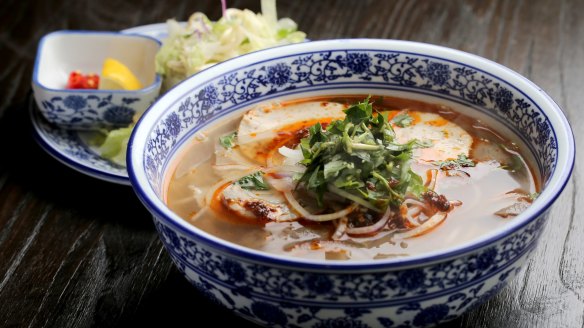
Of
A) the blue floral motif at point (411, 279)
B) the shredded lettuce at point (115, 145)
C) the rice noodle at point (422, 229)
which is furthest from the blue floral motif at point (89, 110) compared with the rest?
the blue floral motif at point (411, 279)

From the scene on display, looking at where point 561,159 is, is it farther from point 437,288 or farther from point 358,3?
point 358,3

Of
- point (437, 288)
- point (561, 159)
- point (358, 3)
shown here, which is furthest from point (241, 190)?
point (358, 3)

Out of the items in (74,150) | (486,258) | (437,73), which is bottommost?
(74,150)

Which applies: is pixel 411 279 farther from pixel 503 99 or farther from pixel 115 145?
pixel 115 145

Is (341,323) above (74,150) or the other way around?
above

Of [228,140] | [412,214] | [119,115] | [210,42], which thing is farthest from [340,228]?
[210,42]

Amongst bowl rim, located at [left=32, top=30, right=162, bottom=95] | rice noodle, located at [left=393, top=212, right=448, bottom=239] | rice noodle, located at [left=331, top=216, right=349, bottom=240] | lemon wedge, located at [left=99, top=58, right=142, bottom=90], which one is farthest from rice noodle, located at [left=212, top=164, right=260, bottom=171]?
lemon wedge, located at [left=99, top=58, right=142, bottom=90]
